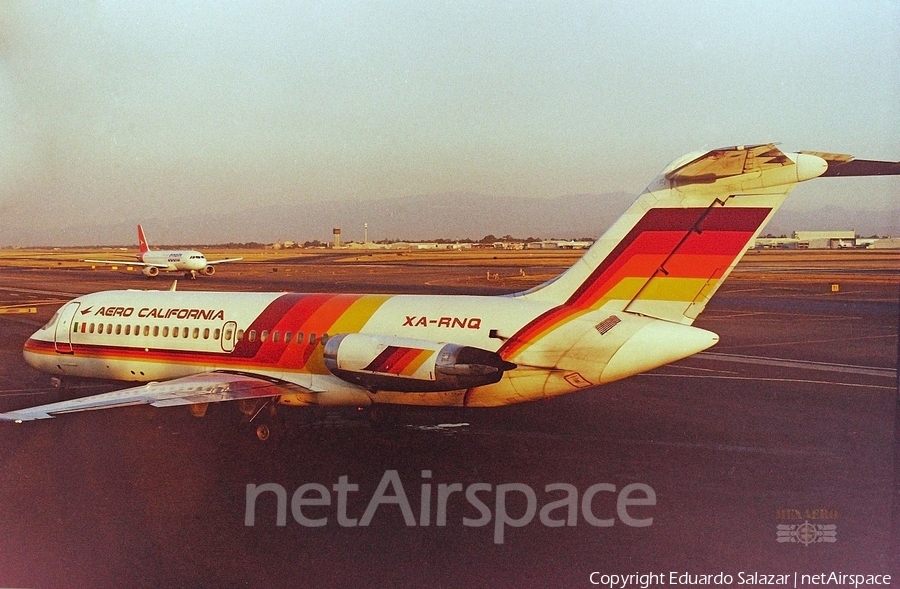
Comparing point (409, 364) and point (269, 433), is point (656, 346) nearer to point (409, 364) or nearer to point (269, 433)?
point (409, 364)

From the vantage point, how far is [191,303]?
1545 cm

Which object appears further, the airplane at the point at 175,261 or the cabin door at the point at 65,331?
the airplane at the point at 175,261

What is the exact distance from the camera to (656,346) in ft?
37.0

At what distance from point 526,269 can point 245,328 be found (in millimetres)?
39596

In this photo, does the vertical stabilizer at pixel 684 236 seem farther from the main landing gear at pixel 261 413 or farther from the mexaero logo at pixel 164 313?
the mexaero logo at pixel 164 313

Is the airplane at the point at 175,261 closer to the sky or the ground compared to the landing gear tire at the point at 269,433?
closer to the sky

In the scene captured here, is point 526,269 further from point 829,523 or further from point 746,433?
point 829,523

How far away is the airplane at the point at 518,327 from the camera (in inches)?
438

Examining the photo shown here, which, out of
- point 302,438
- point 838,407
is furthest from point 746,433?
point 302,438

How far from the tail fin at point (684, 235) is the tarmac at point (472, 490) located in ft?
8.05

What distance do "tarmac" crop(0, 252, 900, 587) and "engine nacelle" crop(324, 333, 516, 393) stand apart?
45.8 inches

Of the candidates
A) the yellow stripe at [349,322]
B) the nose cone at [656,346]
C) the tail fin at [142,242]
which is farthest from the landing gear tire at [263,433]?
the tail fin at [142,242]

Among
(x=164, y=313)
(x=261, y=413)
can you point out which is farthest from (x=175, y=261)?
(x=261, y=413)

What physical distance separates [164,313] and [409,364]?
20.9 ft
